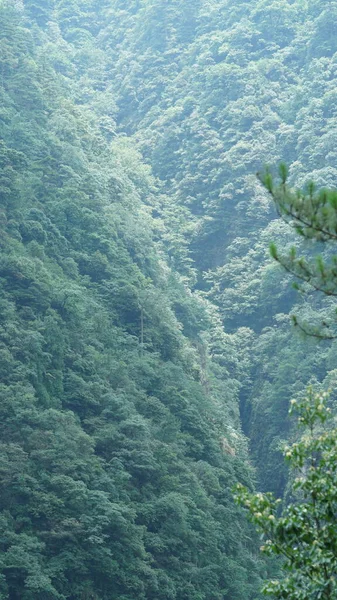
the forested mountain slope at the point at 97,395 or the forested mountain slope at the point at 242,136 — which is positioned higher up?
the forested mountain slope at the point at 242,136

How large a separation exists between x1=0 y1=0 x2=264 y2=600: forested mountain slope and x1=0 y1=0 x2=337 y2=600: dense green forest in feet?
0.21

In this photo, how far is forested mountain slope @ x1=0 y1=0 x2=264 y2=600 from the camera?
18.2 metres

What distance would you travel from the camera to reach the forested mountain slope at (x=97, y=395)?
18203 millimetres

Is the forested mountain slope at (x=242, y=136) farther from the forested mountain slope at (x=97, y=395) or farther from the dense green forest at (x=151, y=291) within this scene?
the forested mountain slope at (x=97, y=395)

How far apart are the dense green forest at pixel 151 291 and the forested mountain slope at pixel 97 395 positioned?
7 centimetres

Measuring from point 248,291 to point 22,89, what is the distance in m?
14.0

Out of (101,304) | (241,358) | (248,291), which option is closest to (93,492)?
(101,304)

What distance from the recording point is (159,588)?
62.2ft

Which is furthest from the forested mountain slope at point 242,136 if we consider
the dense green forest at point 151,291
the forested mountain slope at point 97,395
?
the forested mountain slope at point 97,395

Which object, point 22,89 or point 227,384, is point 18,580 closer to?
point 227,384

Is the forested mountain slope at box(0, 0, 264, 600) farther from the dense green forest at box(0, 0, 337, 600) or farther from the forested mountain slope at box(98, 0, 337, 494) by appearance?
the forested mountain slope at box(98, 0, 337, 494)

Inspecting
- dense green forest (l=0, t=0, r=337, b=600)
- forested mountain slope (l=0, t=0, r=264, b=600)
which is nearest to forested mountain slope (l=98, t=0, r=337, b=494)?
dense green forest (l=0, t=0, r=337, b=600)

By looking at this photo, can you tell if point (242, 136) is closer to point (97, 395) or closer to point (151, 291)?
point (151, 291)

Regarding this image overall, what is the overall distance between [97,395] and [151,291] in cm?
785
